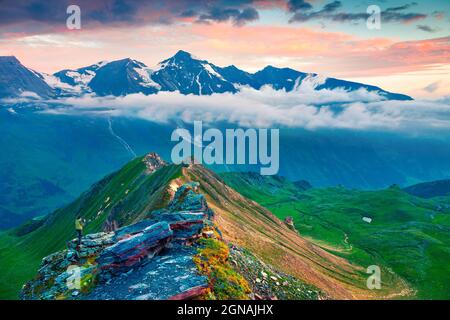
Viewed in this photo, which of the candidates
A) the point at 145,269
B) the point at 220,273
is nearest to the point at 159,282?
the point at 145,269

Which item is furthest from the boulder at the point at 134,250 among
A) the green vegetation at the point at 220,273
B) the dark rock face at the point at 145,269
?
the green vegetation at the point at 220,273

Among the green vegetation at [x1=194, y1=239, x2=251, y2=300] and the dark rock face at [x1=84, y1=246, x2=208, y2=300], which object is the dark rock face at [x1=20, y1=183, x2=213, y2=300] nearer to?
the dark rock face at [x1=84, y1=246, x2=208, y2=300]

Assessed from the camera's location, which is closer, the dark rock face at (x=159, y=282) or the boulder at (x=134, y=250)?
the dark rock face at (x=159, y=282)

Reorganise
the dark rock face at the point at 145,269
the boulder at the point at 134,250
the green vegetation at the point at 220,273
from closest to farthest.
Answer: the dark rock face at the point at 145,269 < the green vegetation at the point at 220,273 < the boulder at the point at 134,250

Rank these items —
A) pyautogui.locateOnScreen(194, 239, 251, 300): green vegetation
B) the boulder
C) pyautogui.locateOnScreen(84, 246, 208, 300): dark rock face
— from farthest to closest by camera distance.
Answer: the boulder
pyautogui.locateOnScreen(194, 239, 251, 300): green vegetation
pyautogui.locateOnScreen(84, 246, 208, 300): dark rock face

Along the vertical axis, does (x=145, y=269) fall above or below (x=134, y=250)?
below

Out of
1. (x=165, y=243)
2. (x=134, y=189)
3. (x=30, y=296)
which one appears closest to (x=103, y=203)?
(x=134, y=189)

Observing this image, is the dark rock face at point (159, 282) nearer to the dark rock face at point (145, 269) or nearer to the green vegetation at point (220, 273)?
the dark rock face at point (145, 269)

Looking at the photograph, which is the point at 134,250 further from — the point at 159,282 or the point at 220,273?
the point at 220,273

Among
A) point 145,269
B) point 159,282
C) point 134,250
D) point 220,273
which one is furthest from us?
point 134,250

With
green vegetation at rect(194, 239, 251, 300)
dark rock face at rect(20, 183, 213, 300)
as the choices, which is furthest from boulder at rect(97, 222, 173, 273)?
green vegetation at rect(194, 239, 251, 300)
